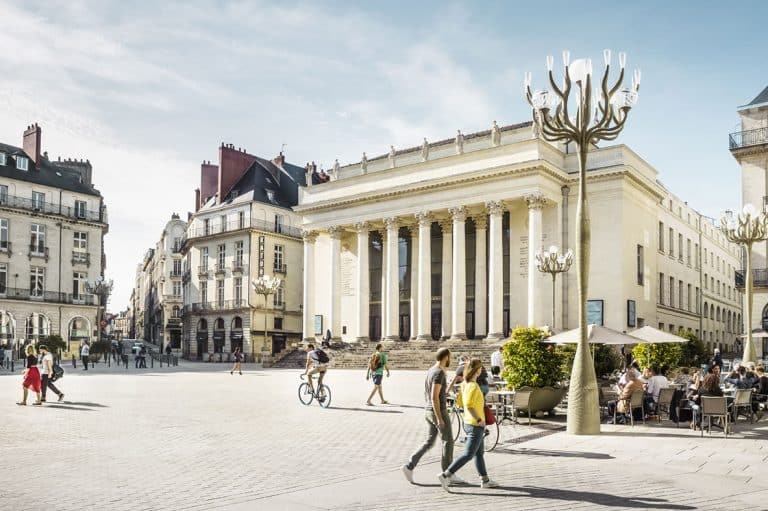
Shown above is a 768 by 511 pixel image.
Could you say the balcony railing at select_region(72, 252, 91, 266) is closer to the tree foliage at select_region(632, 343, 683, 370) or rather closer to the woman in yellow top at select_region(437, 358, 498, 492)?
the tree foliage at select_region(632, 343, 683, 370)

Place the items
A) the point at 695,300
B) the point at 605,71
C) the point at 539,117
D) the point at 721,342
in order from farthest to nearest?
the point at 721,342, the point at 695,300, the point at 539,117, the point at 605,71

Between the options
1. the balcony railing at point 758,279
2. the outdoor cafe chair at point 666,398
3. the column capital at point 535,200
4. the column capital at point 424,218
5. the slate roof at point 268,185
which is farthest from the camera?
the slate roof at point 268,185

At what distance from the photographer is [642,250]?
46.3 m

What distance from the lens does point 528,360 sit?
53.6 ft

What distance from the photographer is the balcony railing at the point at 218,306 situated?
62.7 meters

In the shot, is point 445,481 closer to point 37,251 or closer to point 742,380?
point 742,380

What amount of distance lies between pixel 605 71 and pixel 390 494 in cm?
1027

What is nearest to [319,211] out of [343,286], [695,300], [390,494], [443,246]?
[343,286]

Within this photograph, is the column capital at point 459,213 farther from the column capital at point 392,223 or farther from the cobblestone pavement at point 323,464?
the cobblestone pavement at point 323,464

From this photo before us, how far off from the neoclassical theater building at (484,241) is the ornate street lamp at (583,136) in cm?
2696

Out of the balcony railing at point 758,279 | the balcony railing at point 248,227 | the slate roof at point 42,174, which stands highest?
the slate roof at point 42,174

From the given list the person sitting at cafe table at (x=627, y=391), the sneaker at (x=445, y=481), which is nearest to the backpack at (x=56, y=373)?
the person sitting at cafe table at (x=627, y=391)

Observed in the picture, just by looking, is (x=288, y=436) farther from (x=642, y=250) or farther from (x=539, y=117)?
(x=642, y=250)

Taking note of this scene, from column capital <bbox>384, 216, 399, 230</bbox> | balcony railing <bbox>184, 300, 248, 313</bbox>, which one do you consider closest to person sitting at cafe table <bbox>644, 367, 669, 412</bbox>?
column capital <bbox>384, 216, 399, 230</bbox>
